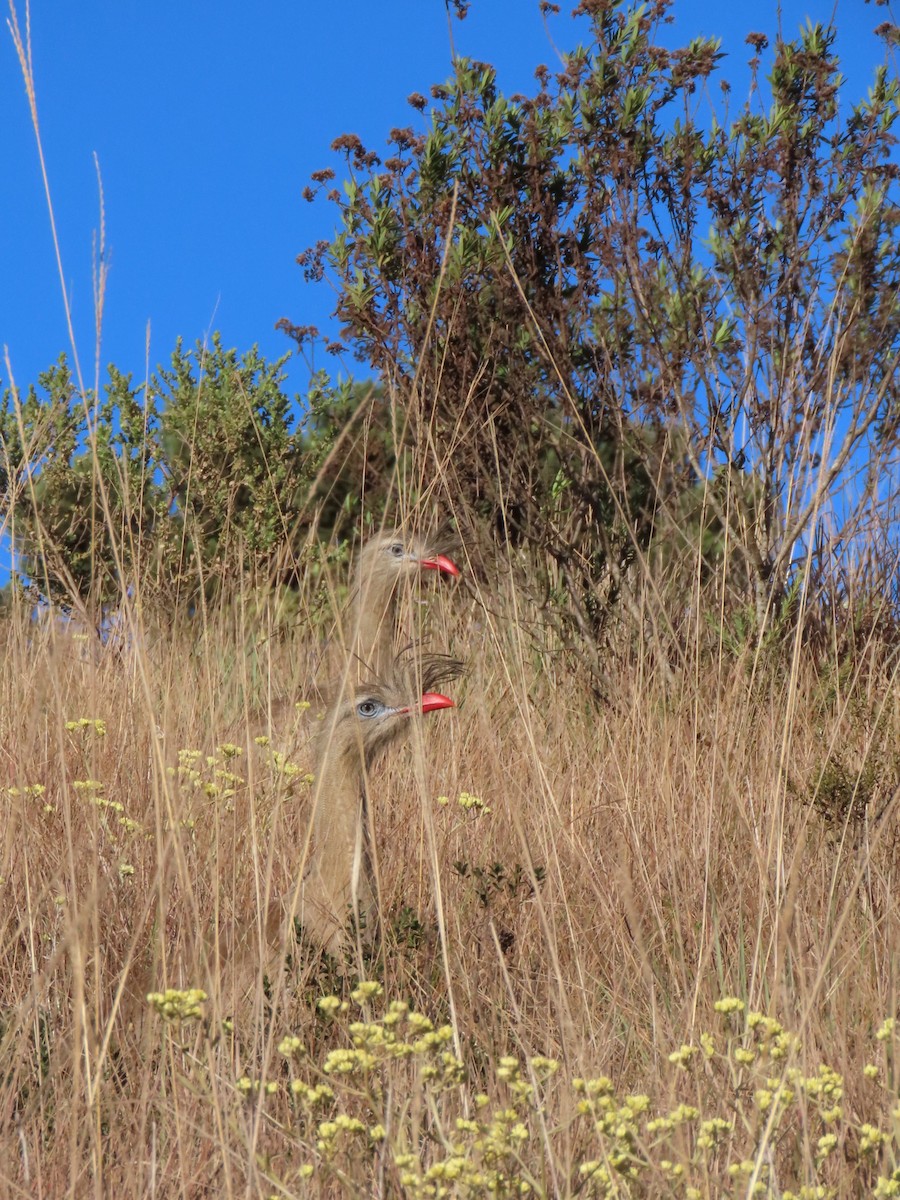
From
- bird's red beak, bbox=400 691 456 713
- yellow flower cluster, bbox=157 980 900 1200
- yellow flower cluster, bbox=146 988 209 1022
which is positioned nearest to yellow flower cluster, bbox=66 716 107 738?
bird's red beak, bbox=400 691 456 713

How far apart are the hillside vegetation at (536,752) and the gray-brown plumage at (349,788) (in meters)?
0.10

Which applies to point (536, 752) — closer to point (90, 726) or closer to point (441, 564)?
point (90, 726)

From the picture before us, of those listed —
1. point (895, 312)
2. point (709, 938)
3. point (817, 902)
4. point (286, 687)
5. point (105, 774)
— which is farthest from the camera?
point (286, 687)

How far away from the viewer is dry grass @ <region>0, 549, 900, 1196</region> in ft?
7.66

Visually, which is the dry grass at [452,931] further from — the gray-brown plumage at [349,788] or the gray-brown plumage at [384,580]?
the gray-brown plumage at [384,580]

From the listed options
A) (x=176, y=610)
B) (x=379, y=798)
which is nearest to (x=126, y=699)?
(x=379, y=798)

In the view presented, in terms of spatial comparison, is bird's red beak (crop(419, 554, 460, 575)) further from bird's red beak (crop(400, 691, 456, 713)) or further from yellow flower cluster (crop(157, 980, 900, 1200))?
yellow flower cluster (crop(157, 980, 900, 1200))

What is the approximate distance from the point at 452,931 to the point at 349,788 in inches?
17.3

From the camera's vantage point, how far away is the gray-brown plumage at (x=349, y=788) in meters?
3.27

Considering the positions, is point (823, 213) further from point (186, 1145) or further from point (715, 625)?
point (186, 1145)

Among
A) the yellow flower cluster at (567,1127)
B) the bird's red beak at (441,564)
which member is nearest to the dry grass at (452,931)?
the yellow flower cluster at (567,1127)

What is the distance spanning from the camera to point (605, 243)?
539 cm

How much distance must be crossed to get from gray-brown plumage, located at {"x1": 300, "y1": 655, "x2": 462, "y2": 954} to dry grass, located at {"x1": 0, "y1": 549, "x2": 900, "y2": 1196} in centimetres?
10

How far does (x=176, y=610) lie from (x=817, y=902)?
362cm
